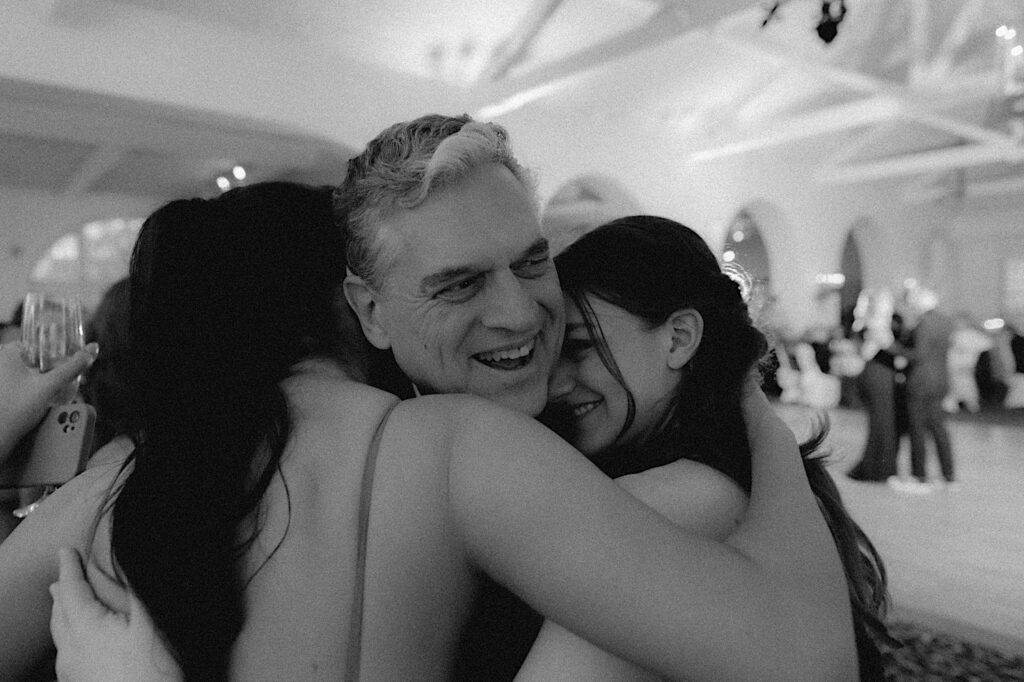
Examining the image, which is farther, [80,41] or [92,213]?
[92,213]

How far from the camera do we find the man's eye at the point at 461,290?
1.23 meters

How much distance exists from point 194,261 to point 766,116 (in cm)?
1167

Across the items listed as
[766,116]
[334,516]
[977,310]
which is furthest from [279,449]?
[977,310]

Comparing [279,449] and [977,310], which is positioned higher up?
[279,449]

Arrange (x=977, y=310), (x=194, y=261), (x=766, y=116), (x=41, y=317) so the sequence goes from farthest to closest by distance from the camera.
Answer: (x=977, y=310) < (x=766, y=116) < (x=41, y=317) < (x=194, y=261)

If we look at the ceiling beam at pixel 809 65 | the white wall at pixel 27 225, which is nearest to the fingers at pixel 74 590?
the ceiling beam at pixel 809 65

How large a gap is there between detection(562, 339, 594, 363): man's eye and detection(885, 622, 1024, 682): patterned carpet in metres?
3.04

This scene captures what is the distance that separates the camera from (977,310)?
19344 mm

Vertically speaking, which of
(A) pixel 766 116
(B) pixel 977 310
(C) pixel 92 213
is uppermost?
(A) pixel 766 116

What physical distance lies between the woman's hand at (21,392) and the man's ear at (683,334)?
1.04 metres

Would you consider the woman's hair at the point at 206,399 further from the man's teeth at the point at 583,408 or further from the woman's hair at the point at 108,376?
the woman's hair at the point at 108,376

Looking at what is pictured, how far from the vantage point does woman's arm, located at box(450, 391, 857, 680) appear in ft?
2.74


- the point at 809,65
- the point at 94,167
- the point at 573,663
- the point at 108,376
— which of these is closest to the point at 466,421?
the point at 573,663

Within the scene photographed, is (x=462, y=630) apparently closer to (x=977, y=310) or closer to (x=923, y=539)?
(x=923, y=539)
